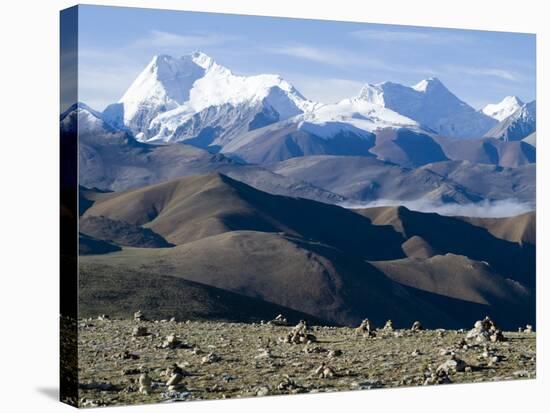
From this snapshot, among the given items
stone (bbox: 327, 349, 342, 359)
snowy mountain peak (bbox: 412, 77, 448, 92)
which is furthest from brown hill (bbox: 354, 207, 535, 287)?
stone (bbox: 327, 349, 342, 359)

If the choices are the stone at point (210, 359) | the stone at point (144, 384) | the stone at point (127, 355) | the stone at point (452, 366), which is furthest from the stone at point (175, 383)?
the stone at point (452, 366)

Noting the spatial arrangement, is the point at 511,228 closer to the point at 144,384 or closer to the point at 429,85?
the point at 429,85

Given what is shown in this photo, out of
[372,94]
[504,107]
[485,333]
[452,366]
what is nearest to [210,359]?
[452,366]

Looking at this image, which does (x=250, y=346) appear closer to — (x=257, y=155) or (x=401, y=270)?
(x=257, y=155)

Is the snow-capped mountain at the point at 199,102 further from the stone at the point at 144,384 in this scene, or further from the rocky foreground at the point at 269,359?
the stone at the point at 144,384

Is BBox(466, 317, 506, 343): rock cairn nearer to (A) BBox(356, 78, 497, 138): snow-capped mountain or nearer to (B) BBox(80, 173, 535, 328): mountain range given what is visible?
(B) BBox(80, 173, 535, 328): mountain range

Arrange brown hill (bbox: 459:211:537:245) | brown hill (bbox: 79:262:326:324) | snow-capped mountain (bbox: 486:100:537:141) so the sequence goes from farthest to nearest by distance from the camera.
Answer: brown hill (bbox: 459:211:537:245) → brown hill (bbox: 79:262:326:324) → snow-capped mountain (bbox: 486:100:537:141)

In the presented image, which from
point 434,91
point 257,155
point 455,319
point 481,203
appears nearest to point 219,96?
point 257,155
